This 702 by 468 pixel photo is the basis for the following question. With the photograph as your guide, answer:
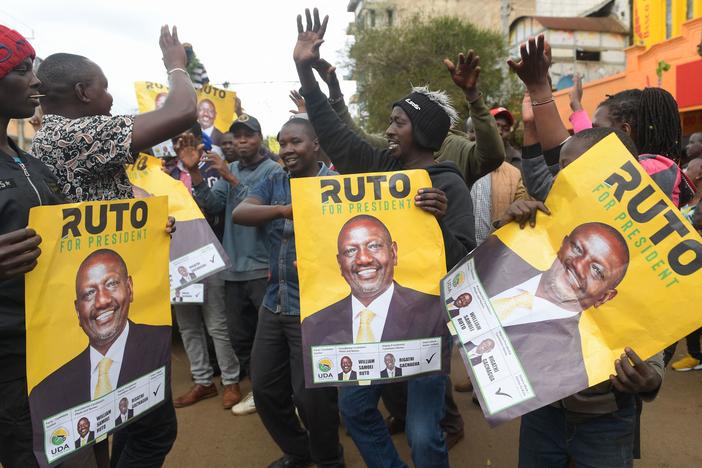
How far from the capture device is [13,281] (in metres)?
Answer: 1.73

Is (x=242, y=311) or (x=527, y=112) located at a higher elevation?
(x=527, y=112)

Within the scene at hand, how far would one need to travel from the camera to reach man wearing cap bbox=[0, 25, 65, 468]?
5.60ft

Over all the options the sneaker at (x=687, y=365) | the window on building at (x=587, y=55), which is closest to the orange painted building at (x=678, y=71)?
the window on building at (x=587, y=55)

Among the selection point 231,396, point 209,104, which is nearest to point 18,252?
point 231,396

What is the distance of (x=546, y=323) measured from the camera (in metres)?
1.63

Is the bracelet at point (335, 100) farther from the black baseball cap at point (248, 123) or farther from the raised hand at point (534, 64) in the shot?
the black baseball cap at point (248, 123)

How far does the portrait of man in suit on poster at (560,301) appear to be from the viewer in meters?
1.55

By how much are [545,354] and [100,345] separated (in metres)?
1.54

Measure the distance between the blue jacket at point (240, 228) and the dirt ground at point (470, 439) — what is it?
1.11 metres

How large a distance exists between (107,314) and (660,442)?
11.1ft

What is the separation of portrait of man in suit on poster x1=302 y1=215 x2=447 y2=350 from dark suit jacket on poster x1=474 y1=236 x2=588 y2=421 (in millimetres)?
451

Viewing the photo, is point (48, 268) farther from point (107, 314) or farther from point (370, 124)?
point (370, 124)

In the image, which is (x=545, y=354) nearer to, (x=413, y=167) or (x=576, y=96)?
(x=413, y=167)

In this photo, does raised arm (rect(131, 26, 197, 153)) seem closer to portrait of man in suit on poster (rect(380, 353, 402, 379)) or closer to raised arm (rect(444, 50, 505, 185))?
raised arm (rect(444, 50, 505, 185))
